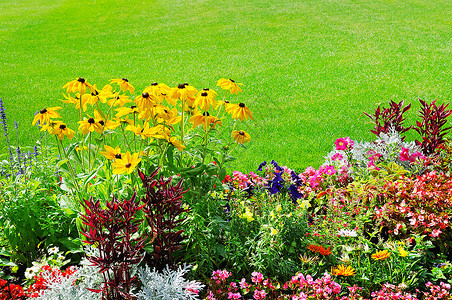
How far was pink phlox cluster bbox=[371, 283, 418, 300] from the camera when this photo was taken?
2414 millimetres

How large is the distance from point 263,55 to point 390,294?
356 inches

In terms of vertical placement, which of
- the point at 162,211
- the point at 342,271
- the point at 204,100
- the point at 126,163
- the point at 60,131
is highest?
the point at 204,100

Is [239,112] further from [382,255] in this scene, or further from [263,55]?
[263,55]

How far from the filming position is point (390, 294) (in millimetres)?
2434

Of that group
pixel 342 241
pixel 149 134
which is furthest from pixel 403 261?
pixel 149 134

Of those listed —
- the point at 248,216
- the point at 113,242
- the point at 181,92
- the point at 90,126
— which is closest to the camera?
the point at 113,242

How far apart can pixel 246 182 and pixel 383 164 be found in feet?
3.80

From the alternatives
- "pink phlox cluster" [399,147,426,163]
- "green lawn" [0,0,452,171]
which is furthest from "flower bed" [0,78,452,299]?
"green lawn" [0,0,452,171]

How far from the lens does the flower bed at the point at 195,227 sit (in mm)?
2252

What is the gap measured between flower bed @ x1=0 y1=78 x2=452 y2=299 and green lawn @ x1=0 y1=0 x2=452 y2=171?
73 centimetres

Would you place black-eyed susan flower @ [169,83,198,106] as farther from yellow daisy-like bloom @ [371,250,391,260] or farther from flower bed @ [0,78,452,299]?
yellow daisy-like bloom @ [371,250,391,260]

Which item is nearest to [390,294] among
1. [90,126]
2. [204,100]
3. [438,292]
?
[438,292]

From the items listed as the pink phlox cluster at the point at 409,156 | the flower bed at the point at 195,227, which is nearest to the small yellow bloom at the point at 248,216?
the flower bed at the point at 195,227

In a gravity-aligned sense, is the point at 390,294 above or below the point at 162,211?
below
